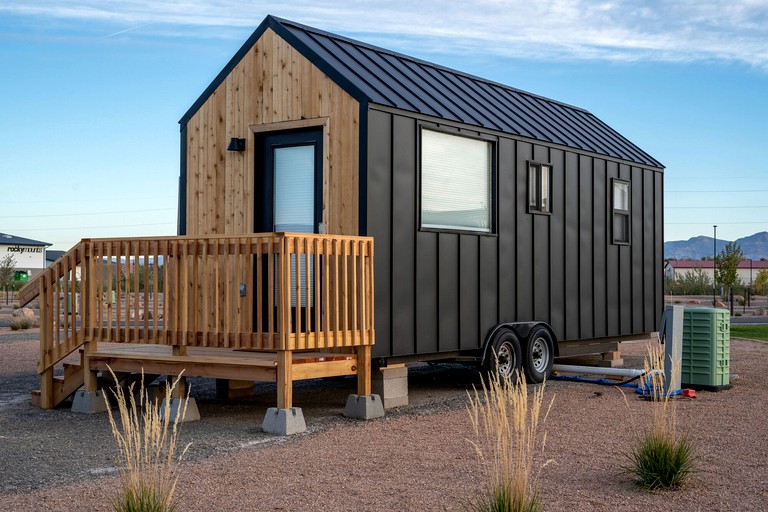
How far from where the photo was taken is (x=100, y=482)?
234 inches

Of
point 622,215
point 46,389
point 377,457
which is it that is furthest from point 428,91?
point 46,389

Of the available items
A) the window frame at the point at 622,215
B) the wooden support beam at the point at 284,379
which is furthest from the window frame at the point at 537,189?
the wooden support beam at the point at 284,379

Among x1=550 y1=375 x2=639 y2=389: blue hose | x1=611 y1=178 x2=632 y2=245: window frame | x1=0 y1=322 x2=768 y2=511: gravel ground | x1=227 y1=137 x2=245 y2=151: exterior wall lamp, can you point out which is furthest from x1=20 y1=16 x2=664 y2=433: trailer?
x1=611 y1=178 x2=632 y2=245: window frame

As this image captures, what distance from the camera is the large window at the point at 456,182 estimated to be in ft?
32.7

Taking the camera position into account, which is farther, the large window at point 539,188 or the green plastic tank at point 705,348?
the large window at point 539,188

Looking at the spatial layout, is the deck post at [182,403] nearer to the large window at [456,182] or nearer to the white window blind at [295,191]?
the white window blind at [295,191]

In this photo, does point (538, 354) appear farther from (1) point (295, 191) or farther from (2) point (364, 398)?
(1) point (295, 191)

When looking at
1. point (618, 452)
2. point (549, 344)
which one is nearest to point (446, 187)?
point (549, 344)

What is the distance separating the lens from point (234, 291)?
9.02 meters

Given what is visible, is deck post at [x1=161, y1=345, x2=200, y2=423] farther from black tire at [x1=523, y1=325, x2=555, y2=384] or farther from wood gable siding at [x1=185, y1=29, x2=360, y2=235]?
black tire at [x1=523, y1=325, x2=555, y2=384]

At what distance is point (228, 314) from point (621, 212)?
7.64 metres

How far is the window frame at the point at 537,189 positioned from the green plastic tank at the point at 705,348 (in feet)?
7.41

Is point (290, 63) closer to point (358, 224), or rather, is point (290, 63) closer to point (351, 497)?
point (358, 224)

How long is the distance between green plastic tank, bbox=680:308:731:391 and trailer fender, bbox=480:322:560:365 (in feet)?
5.57
